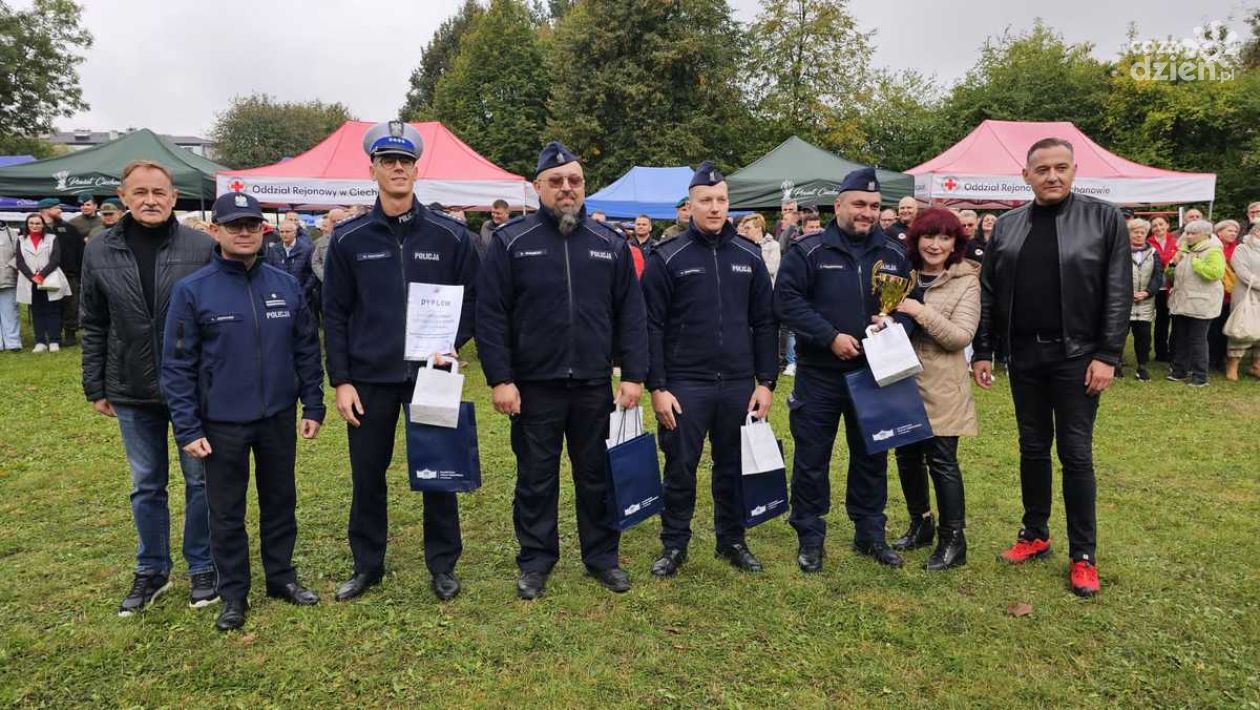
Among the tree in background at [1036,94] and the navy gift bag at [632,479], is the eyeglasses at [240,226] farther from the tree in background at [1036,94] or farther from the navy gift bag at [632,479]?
the tree in background at [1036,94]

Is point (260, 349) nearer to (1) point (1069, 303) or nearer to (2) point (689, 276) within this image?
(2) point (689, 276)

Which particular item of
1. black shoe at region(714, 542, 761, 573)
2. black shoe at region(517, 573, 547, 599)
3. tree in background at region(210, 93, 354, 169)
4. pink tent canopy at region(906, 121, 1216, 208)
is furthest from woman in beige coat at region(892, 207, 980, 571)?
tree in background at region(210, 93, 354, 169)

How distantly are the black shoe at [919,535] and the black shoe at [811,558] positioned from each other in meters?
0.54

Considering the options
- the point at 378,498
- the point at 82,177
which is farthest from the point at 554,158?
the point at 82,177

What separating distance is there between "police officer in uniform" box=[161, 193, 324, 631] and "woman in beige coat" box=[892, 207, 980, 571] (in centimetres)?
303

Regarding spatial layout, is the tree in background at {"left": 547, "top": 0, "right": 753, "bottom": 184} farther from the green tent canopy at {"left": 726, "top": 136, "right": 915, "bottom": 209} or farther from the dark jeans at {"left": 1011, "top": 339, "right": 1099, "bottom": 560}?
the dark jeans at {"left": 1011, "top": 339, "right": 1099, "bottom": 560}

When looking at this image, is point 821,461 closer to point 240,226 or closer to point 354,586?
point 354,586

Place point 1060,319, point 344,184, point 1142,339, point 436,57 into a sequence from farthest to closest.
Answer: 1. point 436,57
2. point 344,184
3. point 1142,339
4. point 1060,319

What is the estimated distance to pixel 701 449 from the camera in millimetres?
4145

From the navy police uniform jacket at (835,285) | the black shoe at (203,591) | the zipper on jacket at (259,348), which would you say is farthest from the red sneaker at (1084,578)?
the black shoe at (203,591)

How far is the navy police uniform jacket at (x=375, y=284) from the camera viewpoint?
365 centimetres

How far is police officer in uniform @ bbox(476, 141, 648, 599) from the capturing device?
3725mm

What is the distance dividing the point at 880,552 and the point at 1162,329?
9.20 meters

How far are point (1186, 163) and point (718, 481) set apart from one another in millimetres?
27193
